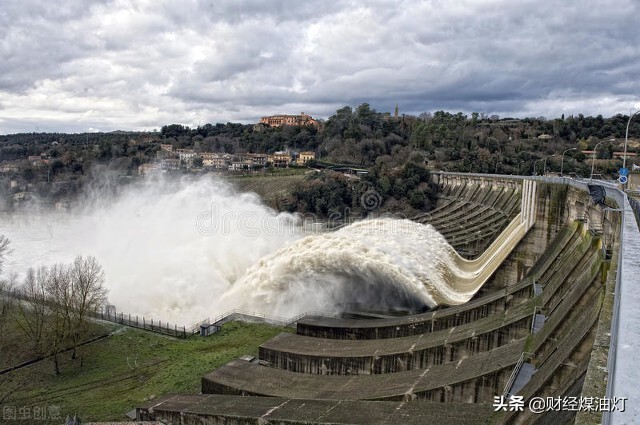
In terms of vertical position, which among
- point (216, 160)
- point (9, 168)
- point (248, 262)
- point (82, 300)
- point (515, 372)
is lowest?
point (248, 262)

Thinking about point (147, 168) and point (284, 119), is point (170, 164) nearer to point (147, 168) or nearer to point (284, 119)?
point (147, 168)

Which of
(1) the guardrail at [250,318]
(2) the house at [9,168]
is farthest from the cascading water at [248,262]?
(2) the house at [9,168]

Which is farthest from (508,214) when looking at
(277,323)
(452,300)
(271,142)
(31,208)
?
(271,142)

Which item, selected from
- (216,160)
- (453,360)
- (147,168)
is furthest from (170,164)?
(453,360)

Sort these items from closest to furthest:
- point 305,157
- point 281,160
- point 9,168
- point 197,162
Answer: point 9,168
point 305,157
point 197,162
point 281,160

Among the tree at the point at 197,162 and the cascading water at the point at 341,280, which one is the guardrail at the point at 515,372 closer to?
the cascading water at the point at 341,280

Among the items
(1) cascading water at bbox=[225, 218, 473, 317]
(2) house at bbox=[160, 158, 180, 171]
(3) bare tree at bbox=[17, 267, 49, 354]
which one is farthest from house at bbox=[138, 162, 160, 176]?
(1) cascading water at bbox=[225, 218, 473, 317]
